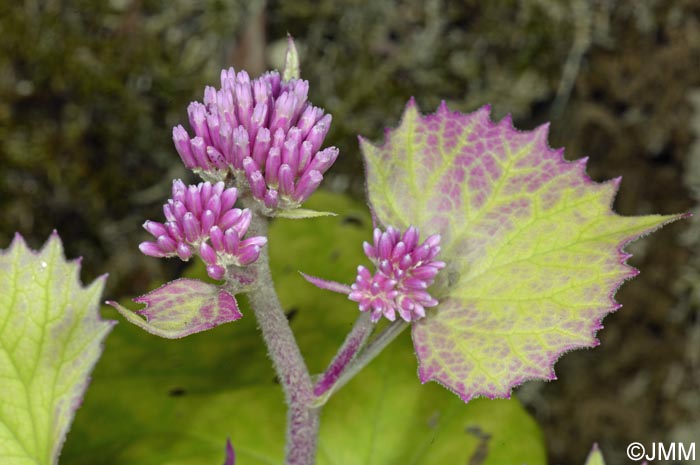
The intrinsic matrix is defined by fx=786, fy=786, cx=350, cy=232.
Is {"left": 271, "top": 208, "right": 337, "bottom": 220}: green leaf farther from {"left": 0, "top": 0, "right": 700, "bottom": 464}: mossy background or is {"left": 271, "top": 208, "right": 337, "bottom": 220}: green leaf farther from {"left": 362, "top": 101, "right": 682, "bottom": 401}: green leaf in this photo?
{"left": 0, "top": 0, "right": 700, "bottom": 464}: mossy background

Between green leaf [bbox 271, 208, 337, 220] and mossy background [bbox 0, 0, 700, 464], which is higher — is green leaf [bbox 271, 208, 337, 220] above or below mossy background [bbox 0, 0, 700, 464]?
below

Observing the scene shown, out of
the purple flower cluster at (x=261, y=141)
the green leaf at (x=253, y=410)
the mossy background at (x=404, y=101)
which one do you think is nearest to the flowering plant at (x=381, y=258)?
the purple flower cluster at (x=261, y=141)

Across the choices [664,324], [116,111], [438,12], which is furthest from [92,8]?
[664,324]

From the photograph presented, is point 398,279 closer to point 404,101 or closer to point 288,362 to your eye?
point 288,362

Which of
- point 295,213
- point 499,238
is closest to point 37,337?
point 295,213

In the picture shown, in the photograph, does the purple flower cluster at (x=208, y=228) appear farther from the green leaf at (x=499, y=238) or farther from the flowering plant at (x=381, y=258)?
the green leaf at (x=499, y=238)

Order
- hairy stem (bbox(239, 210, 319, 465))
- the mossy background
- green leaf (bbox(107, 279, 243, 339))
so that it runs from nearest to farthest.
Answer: green leaf (bbox(107, 279, 243, 339))
hairy stem (bbox(239, 210, 319, 465))
the mossy background

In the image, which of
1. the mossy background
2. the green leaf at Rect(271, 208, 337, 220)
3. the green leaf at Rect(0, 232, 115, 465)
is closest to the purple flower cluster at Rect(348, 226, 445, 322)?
the green leaf at Rect(271, 208, 337, 220)
